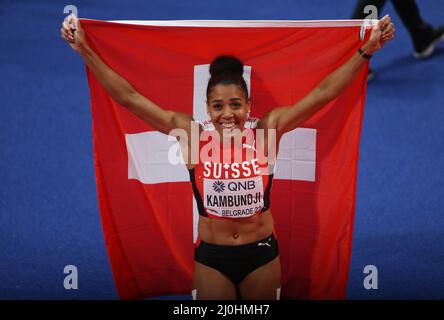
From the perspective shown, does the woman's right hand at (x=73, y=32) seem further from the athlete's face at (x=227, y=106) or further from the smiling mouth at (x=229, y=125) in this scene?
the smiling mouth at (x=229, y=125)

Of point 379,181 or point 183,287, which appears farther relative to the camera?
point 379,181

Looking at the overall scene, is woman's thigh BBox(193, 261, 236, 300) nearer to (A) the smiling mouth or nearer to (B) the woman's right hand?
(A) the smiling mouth

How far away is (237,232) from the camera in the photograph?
10.8 feet

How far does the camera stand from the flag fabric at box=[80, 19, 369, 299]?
3.46m

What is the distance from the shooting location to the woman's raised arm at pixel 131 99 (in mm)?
3326

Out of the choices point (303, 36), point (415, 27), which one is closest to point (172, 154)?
point (303, 36)

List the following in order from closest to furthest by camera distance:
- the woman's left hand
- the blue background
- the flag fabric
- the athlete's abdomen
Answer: the woman's left hand → the athlete's abdomen → the flag fabric → the blue background

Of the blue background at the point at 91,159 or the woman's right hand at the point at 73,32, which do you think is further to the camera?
the blue background at the point at 91,159

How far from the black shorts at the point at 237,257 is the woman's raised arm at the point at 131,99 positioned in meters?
0.68

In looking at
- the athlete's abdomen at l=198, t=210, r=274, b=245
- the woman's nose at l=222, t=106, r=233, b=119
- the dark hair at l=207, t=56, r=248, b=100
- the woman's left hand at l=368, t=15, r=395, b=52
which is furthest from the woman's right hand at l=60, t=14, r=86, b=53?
the woman's left hand at l=368, t=15, r=395, b=52

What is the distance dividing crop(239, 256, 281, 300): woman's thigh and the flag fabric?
20.3 inches

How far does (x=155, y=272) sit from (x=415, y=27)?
4272 mm

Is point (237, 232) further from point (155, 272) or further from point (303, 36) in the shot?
point (303, 36)

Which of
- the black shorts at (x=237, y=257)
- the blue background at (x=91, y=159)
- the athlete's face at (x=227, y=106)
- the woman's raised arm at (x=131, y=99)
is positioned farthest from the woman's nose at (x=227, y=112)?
the blue background at (x=91, y=159)
